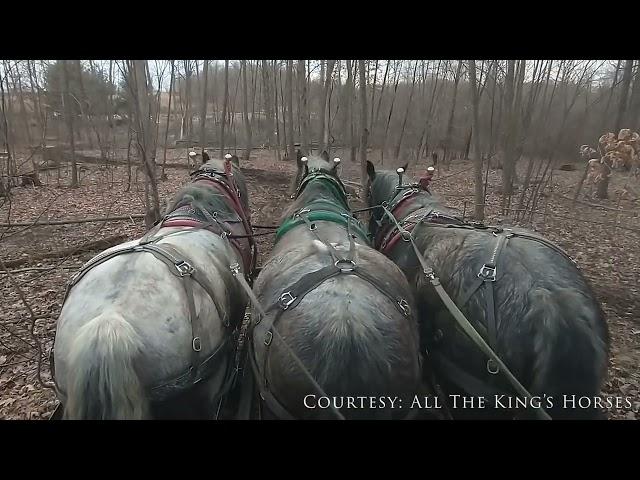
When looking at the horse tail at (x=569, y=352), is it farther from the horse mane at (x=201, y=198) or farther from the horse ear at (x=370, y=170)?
the horse ear at (x=370, y=170)

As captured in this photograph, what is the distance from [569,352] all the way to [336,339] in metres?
1.16

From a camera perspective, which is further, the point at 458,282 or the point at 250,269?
the point at 250,269

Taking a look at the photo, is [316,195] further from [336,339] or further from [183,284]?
[336,339]

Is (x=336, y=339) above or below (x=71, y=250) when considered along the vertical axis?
above

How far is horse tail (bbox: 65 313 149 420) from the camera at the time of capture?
195 cm

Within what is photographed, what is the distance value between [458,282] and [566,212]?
352 inches

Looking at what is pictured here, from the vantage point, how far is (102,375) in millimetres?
1947

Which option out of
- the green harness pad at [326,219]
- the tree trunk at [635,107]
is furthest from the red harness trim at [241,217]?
the tree trunk at [635,107]

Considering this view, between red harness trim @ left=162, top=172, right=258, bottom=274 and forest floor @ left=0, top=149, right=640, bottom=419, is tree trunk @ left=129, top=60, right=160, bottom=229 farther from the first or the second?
red harness trim @ left=162, top=172, right=258, bottom=274

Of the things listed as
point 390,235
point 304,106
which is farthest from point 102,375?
point 304,106

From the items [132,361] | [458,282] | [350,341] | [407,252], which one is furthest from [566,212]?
[132,361]
